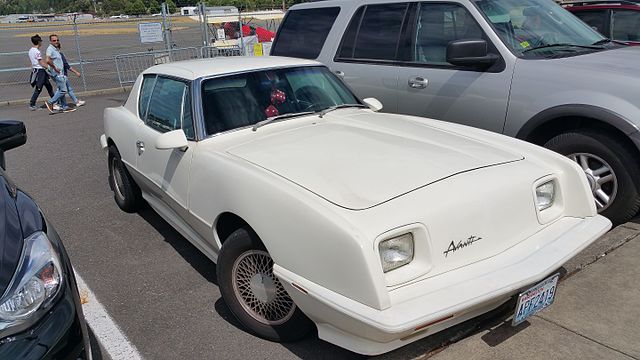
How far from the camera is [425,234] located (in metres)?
2.38

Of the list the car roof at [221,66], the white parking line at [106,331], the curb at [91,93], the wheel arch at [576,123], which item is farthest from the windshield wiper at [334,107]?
the curb at [91,93]

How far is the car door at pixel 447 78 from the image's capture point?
443cm

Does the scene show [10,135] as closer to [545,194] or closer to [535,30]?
[545,194]

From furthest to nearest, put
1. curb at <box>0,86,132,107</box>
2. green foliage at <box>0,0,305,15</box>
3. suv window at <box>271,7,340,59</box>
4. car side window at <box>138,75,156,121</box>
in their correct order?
1. green foliage at <box>0,0,305,15</box>
2. curb at <box>0,86,132,107</box>
3. suv window at <box>271,7,340,59</box>
4. car side window at <box>138,75,156,121</box>

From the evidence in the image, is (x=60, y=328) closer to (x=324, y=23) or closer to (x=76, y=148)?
(x=324, y=23)

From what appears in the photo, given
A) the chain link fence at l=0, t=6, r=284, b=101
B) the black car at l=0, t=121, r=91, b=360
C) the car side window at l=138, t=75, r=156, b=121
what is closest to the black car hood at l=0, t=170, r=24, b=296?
the black car at l=0, t=121, r=91, b=360

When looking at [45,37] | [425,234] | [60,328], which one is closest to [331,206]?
[425,234]

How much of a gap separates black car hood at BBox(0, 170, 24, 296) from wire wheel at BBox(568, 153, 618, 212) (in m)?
3.79

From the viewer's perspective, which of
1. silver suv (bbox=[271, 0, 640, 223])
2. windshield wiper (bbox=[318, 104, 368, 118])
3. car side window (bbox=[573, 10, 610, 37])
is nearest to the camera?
silver suv (bbox=[271, 0, 640, 223])

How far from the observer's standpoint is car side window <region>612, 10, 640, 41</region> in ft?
23.8

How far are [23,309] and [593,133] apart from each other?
3.95 metres

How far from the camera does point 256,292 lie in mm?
2979

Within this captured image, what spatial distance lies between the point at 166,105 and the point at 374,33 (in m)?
2.36

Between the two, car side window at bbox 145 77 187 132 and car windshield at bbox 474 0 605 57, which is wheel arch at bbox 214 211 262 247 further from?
car windshield at bbox 474 0 605 57
